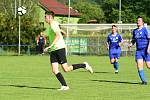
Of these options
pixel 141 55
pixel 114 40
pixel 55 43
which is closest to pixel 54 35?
pixel 55 43

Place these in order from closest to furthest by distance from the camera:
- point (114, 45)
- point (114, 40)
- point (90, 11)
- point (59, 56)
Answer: point (59, 56)
point (114, 40)
point (114, 45)
point (90, 11)

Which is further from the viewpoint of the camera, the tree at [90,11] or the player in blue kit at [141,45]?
the tree at [90,11]

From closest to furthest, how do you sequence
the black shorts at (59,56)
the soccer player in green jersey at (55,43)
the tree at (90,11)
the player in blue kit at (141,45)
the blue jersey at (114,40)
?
1. the soccer player in green jersey at (55,43)
2. the black shorts at (59,56)
3. the player in blue kit at (141,45)
4. the blue jersey at (114,40)
5. the tree at (90,11)

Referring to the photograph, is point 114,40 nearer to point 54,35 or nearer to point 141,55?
point 141,55

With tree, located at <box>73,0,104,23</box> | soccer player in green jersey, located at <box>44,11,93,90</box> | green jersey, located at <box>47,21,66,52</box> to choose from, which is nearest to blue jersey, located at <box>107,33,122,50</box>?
soccer player in green jersey, located at <box>44,11,93,90</box>

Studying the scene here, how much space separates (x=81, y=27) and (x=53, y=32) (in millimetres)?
39837

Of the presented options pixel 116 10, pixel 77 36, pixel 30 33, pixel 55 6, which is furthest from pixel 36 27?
pixel 116 10

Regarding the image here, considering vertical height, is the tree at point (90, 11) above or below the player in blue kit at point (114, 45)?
above

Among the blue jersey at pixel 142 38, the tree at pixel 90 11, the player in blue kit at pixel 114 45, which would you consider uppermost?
the tree at pixel 90 11

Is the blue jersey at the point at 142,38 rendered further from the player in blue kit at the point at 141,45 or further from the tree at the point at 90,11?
the tree at the point at 90,11

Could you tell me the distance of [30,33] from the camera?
5169 centimetres

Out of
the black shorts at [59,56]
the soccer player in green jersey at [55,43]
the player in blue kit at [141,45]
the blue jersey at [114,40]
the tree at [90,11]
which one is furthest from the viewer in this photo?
the tree at [90,11]

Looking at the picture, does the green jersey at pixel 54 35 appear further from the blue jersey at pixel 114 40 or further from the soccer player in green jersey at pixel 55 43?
the blue jersey at pixel 114 40

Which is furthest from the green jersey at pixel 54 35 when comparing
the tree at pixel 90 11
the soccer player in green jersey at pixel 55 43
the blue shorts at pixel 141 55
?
the tree at pixel 90 11
